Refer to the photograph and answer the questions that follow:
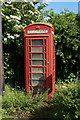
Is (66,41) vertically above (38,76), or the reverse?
(66,41)

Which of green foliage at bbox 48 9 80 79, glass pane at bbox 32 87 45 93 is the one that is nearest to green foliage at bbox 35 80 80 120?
glass pane at bbox 32 87 45 93

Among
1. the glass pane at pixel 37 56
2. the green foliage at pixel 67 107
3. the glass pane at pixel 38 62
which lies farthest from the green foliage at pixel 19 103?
the glass pane at pixel 37 56

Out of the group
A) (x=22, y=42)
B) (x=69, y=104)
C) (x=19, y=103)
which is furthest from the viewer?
(x=22, y=42)

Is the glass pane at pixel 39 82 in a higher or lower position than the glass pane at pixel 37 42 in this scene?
lower

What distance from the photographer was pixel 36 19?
21.2ft

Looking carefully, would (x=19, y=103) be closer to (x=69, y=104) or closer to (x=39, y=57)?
(x=39, y=57)

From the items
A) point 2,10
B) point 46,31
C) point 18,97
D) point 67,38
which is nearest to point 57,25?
point 67,38

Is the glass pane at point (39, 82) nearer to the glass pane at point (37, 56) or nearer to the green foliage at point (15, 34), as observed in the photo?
the glass pane at point (37, 56)

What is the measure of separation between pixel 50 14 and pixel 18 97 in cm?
314

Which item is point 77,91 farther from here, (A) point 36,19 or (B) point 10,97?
(A) point 36,19

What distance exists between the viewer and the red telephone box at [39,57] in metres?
5.09

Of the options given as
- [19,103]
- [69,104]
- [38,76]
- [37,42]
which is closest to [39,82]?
[38,76]

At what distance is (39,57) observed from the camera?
5.21m

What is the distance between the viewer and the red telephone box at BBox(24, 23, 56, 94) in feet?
16.7
